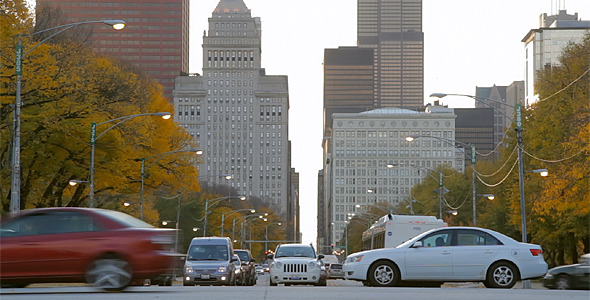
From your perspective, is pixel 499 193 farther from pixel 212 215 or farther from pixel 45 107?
pixel 212 215

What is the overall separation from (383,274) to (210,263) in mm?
10420

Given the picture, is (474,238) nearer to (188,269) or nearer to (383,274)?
(383,274)

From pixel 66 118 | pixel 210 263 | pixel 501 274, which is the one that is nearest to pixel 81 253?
pixel 501 274

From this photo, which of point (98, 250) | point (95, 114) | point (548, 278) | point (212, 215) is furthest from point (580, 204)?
point (212, 215)

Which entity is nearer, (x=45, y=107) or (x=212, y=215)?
(x=45, y=107)

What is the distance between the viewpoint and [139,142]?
51031 mm

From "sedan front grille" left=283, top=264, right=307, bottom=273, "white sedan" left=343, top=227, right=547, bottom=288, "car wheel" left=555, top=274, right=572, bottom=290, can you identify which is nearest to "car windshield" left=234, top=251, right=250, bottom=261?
"sedan front grille" left=283, top=264, right=307, bottom=273

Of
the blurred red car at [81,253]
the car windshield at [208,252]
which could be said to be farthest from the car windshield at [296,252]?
the blurred red car at [81,253]

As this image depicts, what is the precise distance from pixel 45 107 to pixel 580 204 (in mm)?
24938

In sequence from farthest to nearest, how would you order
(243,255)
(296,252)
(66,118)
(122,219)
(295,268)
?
1. (66,118)
2. (243,255)
3. (296,252)
4. (295,268)
5. (122,219)

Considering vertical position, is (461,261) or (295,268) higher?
(461,261)

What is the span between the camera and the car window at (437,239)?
21930 millimetres

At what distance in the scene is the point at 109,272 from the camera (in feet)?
54.9

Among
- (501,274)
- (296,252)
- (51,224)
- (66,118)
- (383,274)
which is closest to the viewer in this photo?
(51,224)
